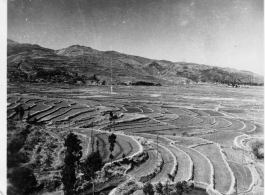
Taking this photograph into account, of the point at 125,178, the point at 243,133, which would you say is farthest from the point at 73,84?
the point at 125,178

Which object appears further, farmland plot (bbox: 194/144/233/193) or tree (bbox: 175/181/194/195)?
farmland plot (bbox: 194/144/233/193)

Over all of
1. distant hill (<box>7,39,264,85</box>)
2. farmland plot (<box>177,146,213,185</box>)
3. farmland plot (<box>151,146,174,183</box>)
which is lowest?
farmland plot (<box>177,146,213,185</box>)

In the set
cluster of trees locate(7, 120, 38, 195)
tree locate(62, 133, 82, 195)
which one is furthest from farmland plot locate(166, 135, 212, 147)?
cluster of trees locate(7, 120, 38, 195)

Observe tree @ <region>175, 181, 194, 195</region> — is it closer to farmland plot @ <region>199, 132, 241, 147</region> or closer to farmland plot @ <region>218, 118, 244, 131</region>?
farmland plot @ <region>199, 132, 241, 147</region>

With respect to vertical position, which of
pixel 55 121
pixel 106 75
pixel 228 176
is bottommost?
pixel 228 176

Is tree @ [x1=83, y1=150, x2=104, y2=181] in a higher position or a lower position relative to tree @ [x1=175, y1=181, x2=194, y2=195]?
higher

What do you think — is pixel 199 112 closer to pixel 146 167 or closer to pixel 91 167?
pixel 146 167

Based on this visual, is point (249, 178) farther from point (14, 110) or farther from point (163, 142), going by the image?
point (14, 110)

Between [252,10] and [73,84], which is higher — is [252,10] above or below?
above
